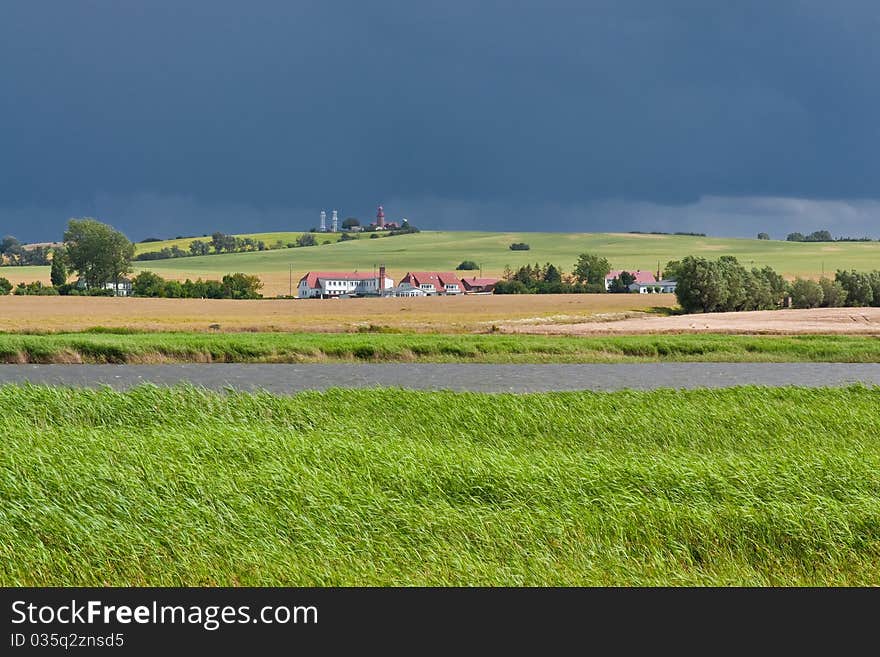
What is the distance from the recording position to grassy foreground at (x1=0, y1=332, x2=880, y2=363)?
129 ft

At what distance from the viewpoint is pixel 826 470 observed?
11.3 meters

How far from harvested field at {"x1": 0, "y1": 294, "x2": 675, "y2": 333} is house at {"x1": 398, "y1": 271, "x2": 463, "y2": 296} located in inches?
2101

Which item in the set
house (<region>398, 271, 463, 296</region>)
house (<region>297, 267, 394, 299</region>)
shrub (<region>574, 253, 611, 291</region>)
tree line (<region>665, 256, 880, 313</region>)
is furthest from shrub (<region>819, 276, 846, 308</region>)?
house (<region>297, 267, 394, 299</region>)

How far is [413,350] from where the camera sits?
41906 millimetres

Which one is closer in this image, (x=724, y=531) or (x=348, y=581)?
(x=348, y=581)

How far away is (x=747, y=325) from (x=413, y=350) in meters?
25.4

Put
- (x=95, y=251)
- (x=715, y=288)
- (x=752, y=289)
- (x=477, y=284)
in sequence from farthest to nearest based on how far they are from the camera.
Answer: (x=477, y=284), (x=95, y=251), (x=752, y=289), (x=715, y=288)

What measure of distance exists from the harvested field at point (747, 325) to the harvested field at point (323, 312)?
5274 millimetres

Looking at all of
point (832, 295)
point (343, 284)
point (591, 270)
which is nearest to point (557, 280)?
point (591, 270)

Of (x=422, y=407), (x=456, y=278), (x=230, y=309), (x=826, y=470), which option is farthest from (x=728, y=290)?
(x=456, y=278)

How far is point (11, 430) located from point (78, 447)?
6.66 ft

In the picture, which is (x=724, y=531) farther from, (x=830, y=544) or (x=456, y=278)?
(x=456, y=278)

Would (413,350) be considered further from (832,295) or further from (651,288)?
(651,288)

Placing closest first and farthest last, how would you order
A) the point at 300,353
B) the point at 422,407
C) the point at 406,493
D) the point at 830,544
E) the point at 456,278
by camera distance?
the point at 830,544
the point at 406,493
the point at 422,407
the point at 300,353
the point at 456,278
